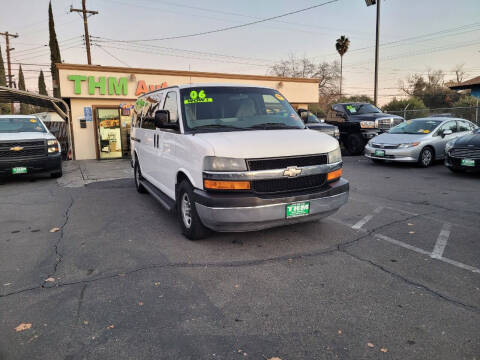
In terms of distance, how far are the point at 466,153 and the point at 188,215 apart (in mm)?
7796

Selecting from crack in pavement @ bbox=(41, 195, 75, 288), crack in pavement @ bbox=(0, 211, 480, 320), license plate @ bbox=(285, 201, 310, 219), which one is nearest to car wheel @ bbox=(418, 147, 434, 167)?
crack in pavement @ bbox=(0, 211, 480, 320)

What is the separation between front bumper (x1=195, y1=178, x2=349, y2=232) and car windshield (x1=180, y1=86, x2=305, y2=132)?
111cm

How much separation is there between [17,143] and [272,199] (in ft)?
26.6

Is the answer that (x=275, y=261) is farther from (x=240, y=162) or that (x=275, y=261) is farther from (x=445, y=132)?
(x=445, y=132)

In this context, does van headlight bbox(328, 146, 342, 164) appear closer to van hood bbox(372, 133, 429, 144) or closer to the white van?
the white van

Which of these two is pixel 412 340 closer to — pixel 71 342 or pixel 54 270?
pixel 71 342

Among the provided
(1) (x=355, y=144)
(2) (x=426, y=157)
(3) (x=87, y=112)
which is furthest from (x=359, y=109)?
(3) (x=87, y=112)

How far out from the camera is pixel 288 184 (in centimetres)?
415

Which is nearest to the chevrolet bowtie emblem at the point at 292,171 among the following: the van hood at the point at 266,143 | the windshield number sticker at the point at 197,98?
the van hood at the point at 266,143

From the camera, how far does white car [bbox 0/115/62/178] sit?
905 centimetres

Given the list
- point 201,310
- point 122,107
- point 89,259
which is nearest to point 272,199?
point 201,310

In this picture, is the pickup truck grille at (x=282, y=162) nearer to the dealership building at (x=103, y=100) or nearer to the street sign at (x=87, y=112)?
the dealership building at (x=103, y=100)

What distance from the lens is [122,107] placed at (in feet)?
55.7

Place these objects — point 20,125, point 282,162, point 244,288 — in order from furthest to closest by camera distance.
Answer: point 20,125, point 282,162, point 244,288
